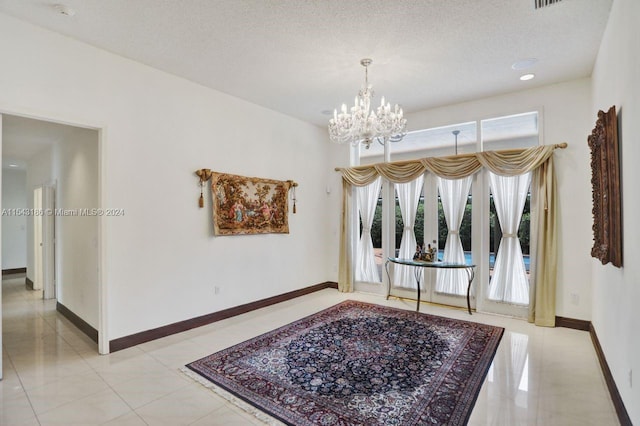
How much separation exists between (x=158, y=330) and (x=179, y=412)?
1.68 meters

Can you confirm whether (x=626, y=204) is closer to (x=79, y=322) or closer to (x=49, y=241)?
(x=79, y=322)

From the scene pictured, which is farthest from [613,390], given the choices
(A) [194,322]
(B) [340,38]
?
(A) [194,322]

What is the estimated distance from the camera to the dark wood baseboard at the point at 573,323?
4.02m

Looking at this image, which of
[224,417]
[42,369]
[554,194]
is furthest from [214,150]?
[554,194]

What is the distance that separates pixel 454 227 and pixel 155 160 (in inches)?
170

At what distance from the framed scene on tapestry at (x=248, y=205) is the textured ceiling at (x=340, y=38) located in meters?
1.34

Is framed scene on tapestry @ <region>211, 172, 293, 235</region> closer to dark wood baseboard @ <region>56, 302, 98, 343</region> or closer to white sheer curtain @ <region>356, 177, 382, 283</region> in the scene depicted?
white sheer curtain @ <region>356, 177, 382, 283</region>

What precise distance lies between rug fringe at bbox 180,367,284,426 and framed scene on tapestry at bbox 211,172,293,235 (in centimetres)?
192

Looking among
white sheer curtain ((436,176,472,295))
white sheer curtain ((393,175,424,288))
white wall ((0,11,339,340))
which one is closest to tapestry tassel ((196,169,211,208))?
white wall ((0,11,339,340))

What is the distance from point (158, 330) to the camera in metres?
3.75

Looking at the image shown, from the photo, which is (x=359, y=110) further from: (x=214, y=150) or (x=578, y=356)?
(x=578, y=356)

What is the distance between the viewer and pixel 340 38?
3.11m

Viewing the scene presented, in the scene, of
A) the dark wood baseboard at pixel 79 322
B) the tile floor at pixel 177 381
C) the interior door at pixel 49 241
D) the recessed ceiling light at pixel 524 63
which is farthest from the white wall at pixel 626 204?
the interior door at pixel 49 241

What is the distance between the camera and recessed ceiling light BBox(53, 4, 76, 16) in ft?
8.61
